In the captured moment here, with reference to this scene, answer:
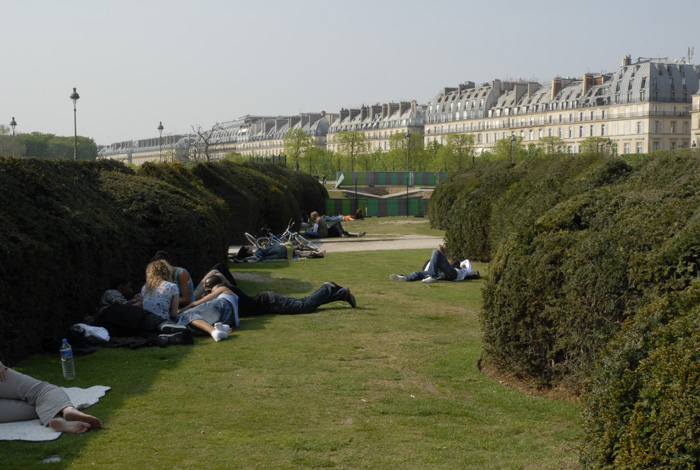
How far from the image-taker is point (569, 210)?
7.68 meters

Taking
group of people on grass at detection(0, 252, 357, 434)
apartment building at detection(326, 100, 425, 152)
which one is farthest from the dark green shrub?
apartment building at detection(326, 100, 425, 152)

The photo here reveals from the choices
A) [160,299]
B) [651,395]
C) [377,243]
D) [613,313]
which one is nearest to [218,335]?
[160,299]

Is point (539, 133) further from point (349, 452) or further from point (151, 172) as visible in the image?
point (349, 452)

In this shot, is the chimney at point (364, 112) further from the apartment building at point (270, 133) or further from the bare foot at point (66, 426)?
the bare foot at point (66, 426)

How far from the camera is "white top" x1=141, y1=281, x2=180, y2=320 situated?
955cm

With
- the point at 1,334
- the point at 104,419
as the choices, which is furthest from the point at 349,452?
the point at 1,334

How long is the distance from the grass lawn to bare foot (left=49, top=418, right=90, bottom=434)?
0.06 meters

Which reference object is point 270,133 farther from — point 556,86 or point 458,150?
point 458,150

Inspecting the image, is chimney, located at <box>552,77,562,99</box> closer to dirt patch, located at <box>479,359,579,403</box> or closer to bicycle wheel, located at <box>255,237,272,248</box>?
bicycle wheel, located at <box>255,237,272,248</box>

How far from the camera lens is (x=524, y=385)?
7.22 m

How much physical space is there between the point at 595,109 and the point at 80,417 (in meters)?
110

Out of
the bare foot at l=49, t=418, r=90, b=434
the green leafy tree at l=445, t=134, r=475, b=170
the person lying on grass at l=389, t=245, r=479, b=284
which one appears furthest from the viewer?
the green leafy tree at l=445, t=134, r=475, b=170

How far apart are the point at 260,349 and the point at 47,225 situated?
9.65 ft

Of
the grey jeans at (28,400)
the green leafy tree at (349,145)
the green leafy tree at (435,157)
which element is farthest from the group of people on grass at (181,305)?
the green leafy tree at (349,145)
